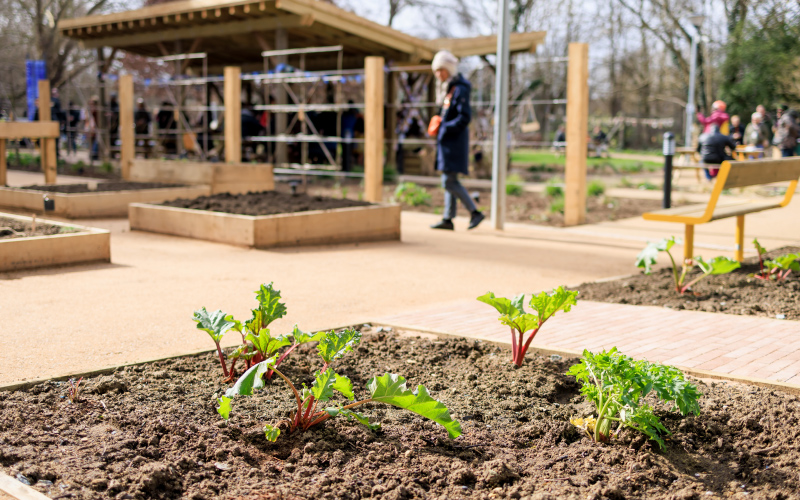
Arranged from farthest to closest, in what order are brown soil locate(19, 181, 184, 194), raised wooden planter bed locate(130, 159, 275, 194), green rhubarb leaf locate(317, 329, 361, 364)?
raised wooden planter bed locate(130, 159, 275, 194) < brown soil locate(19, 181, 184, 194) < green rhubarb leaf locate(317, 329, 361, 364)

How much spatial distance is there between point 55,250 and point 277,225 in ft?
7.07

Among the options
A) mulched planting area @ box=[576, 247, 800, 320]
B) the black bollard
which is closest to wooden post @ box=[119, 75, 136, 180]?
the black bollard

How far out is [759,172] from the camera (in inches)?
249

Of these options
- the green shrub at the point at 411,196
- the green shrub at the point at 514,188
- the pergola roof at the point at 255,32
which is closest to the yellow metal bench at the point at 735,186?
the green shrub at the point at 411,196

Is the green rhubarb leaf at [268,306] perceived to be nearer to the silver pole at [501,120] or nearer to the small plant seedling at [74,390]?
the small plant seedling at [74,390]

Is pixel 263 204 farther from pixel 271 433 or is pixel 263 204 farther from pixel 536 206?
pixel 271 433

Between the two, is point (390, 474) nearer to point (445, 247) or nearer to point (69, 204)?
point (445, 247)

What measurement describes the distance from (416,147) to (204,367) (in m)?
16.1

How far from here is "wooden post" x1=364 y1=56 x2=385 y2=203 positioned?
11.2 meters

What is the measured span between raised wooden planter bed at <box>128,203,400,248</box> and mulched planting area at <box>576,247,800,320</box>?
10.1ft

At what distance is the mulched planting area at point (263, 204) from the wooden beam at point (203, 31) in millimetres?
7556

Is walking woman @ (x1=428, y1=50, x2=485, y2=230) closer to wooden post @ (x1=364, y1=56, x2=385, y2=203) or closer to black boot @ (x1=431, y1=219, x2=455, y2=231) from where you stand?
black boot @ (x1=431, y1=219, x2=455, y2=231)

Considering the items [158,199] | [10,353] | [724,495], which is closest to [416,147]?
[158,199]

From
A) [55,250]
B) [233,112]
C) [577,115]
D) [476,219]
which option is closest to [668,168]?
[577,115]
